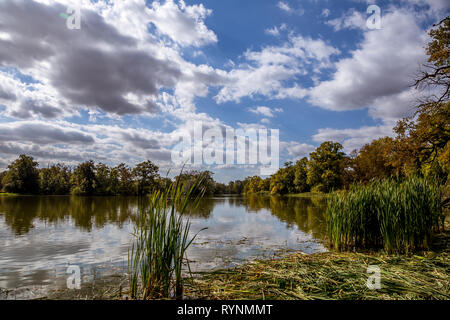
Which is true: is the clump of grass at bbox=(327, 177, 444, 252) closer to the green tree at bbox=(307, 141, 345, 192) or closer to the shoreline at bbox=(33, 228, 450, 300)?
the shoreline at bbox=(33, 228, 450, 300)

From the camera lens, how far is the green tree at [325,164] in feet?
138

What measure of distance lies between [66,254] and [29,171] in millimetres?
56406

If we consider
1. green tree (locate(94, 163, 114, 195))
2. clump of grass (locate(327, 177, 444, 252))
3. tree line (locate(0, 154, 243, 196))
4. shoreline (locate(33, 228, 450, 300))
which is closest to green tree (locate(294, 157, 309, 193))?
tree line (locate(0, 154, 243, 196))

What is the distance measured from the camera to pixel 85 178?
52.8 m

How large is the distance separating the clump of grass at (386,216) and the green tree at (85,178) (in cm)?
5494

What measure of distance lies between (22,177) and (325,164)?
5698cm

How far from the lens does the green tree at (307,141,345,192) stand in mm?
42125

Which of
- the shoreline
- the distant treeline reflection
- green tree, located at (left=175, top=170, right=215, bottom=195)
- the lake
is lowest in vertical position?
the distant treeline reflection

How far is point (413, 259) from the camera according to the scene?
471 centimetres

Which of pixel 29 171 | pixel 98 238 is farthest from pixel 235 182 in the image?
pixel 98 238

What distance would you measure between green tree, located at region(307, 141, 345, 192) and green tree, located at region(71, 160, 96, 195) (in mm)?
44327

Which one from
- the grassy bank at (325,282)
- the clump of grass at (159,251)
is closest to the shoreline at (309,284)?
the grassy bank at (325,282)

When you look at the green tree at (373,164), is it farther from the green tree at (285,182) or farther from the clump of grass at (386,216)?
the green tree at (285,182)
